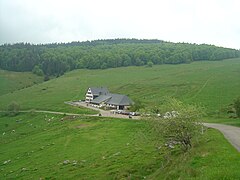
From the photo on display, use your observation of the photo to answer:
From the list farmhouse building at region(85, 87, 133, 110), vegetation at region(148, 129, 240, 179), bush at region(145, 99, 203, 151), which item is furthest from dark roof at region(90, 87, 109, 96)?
vegetation at region(148, 129, 240, 179)

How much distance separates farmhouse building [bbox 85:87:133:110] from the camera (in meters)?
111

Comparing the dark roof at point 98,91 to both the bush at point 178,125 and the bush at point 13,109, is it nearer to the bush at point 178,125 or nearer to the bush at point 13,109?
the bush at point 13,109

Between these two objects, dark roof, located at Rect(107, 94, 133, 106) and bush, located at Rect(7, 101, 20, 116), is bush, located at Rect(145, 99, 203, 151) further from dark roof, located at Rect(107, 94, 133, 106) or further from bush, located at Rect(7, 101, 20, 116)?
bush, located at Rect(7, 101, 20, 116)

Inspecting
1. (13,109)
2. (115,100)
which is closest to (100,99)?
(115,100)

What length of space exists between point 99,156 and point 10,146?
31584 millimetres

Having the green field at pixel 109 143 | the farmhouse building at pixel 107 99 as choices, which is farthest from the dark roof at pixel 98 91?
the green field at pixel 109 143

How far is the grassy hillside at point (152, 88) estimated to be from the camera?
117413mm

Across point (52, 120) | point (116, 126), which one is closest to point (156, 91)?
point (52, 120)

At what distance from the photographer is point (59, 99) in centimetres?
13938

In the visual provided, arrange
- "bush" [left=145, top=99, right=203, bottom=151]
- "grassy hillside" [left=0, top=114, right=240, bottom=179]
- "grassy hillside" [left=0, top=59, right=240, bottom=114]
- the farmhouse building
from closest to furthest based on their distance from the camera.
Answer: "grassy hillside" [left=0, top=114, right=240, bottom=179]
"bush" [left=145, top=99, right=203, bottom=151]
the farmhouse building
"grassy hillside" [left=0, top=59, right=240, bottom=114]

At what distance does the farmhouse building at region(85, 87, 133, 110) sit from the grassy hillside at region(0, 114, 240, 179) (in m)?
23.8

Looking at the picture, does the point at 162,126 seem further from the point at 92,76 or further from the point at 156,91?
the point at 92,76

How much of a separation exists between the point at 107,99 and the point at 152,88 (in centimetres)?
3280

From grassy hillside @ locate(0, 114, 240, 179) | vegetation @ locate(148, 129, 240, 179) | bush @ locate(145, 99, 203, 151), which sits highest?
bush @ locate(145, 99, 203, 151)
